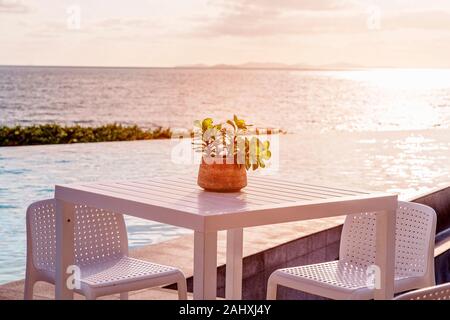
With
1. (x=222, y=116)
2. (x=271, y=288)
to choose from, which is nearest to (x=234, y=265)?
(x=271, y=288)

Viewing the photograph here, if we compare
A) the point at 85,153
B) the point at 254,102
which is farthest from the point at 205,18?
the point at 85,153

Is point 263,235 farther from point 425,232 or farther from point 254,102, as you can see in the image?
point 254,102

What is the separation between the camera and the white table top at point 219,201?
2498 mm

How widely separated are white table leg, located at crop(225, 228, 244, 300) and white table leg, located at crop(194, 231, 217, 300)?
77cm

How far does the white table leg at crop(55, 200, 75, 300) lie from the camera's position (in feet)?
9.62

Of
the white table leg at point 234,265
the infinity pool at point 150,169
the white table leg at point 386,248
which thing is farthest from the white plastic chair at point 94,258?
the infinity pool at point 150,169

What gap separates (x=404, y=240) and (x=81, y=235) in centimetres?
125

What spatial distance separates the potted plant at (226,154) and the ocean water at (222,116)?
1.91 ft

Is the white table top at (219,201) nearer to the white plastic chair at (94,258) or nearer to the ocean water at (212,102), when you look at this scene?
the white plastic chair at (94,258)

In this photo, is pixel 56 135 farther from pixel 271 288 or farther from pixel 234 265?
pixel 271 288

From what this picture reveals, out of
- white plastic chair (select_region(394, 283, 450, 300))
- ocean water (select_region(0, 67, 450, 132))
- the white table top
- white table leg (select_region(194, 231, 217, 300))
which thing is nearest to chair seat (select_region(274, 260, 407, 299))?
the white table top

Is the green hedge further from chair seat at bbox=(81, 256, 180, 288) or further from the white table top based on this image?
the white table top

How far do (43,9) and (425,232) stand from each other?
110ft

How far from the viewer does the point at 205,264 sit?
250 centimetres
